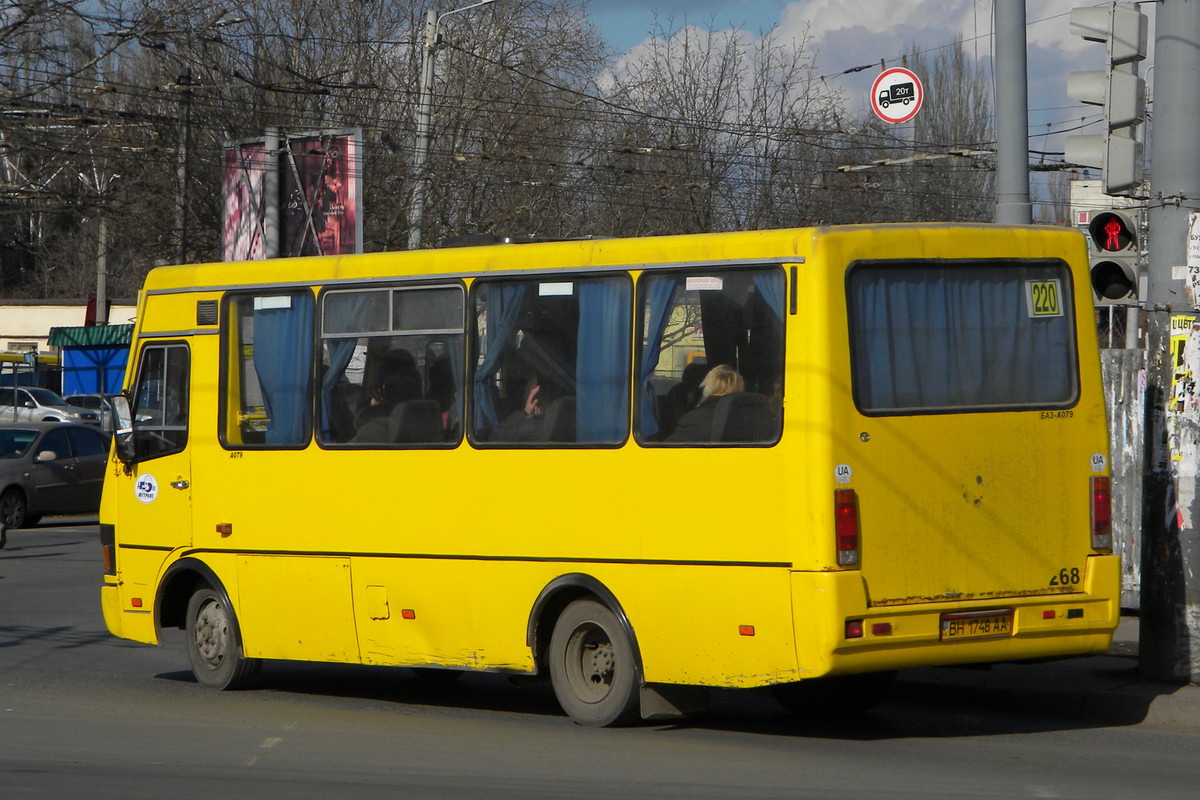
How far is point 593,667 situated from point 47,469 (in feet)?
55.7

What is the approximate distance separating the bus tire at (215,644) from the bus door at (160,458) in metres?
0.41

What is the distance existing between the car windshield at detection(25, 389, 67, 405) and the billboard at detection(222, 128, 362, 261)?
16.4 meters

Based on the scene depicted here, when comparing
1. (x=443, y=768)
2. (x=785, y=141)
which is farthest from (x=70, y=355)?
(x=443, y=768)

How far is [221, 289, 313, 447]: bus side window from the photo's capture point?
392 inches

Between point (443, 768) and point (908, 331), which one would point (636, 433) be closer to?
point (908, 331)

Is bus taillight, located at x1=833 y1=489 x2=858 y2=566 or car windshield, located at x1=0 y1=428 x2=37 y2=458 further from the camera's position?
car windshield, located at x1=0 y1=428 x2=37 y2=458

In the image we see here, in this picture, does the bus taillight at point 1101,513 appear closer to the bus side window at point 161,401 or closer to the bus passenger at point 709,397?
the bus passenger at point 709,397

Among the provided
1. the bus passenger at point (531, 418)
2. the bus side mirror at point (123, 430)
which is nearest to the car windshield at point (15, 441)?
the bus side mirror at point (123, 430)

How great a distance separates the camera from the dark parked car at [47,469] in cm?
2342

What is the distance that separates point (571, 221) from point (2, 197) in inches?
671

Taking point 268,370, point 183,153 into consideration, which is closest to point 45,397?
point 183,153

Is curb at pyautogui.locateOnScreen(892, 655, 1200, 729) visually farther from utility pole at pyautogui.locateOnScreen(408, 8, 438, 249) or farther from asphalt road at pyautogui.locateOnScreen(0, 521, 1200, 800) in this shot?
utility pole at pyautogui.locateOnScreen(408, 8, 438, 249)

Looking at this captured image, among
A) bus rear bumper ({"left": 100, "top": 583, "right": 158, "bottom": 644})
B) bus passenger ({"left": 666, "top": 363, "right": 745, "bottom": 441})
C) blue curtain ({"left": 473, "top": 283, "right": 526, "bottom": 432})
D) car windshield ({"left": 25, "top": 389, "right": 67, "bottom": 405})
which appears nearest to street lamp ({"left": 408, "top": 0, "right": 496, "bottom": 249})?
car windshield ({"left": 25, "top": 389, "right": 67, "bottom": 405})

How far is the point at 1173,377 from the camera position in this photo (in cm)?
934
